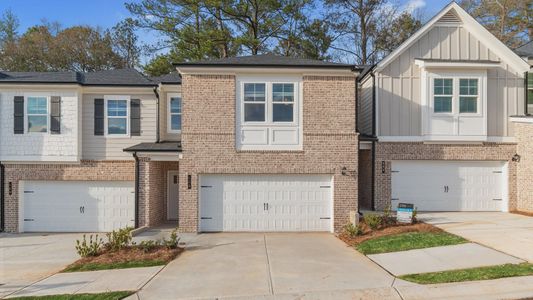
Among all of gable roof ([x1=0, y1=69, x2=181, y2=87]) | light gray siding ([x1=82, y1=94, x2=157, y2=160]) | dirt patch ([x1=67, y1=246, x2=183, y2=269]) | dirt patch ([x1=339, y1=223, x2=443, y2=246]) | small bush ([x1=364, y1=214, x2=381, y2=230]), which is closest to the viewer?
dirt patch ([x1=67, y1=246, x2=183, y2=269])

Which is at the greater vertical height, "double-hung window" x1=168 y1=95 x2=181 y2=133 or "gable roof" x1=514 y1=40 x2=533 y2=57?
"gable roof" x1=514 y1=40 x2=533 y2=57

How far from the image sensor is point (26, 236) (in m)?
13.9

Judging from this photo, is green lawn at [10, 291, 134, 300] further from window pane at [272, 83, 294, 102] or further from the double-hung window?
the double-hung window

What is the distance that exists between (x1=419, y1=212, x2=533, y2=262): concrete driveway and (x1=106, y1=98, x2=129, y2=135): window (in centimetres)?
1206

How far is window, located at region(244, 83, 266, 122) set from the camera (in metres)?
12.7

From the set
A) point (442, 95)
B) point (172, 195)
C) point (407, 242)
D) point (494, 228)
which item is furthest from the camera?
point (172, 195)

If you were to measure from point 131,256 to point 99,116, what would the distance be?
762 centimetres

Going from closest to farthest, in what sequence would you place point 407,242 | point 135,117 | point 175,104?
point 407,242
point 135,117
point 175,104

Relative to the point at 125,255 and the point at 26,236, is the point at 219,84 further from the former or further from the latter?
the point at 26,236

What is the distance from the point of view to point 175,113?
→ 1580 cm

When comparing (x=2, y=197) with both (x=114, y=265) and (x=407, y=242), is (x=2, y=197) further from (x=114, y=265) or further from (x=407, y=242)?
(x=407, y=242)

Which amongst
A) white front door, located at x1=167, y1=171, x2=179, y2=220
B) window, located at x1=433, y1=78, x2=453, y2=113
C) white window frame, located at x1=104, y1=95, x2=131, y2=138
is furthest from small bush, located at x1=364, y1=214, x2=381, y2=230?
white window frame, located at x1=104, y1=95, x2=131, y2=138

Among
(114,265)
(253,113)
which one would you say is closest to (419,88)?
(253,113)

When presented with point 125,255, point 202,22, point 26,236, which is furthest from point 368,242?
point 202,22
